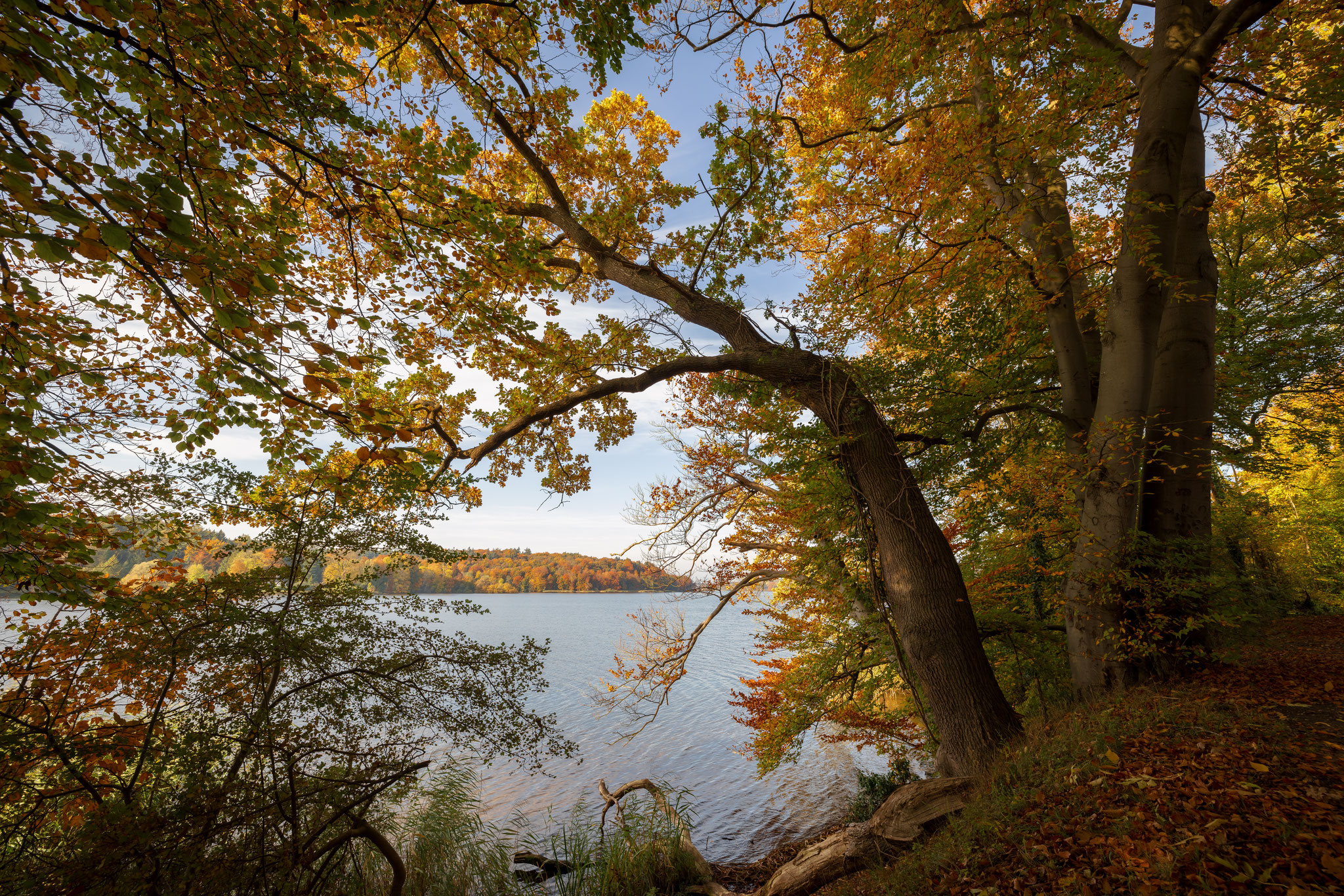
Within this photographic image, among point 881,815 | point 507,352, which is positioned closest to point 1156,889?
A: point 881,815

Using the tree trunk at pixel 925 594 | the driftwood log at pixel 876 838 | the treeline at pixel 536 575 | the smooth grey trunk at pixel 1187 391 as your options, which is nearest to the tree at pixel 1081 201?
the smooth grey trunk at pixel 1187 391

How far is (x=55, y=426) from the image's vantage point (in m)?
3.84

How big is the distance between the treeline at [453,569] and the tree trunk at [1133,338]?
6.31 metres

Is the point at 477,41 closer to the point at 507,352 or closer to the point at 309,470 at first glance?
the point at 507,352

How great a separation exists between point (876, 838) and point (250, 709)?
17.7ft

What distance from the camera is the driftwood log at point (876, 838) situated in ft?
14.2

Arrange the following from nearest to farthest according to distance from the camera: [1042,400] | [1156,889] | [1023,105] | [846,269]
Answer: [1156,889], [1023,105], [846,269], [1042,400]

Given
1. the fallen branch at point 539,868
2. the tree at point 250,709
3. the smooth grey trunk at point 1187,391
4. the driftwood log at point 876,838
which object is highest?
the smooth grey trunk at point 1187,391

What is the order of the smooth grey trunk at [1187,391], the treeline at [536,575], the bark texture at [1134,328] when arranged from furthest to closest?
the treeline at [536,575] < the smooth grey trunk at [1187,391] < the bark texture at [1134,328]

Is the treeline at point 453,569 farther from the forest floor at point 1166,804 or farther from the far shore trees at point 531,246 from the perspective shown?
the forest floor at point 1166,804

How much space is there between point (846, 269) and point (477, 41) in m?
5.01

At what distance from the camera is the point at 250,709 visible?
347 cm

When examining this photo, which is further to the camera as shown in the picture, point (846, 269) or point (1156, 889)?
point (846, 269)

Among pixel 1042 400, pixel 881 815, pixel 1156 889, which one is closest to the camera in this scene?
pixel 1156 889
